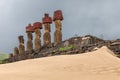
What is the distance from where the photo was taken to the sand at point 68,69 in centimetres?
949

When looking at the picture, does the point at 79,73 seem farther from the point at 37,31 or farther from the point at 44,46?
the point at 37,31

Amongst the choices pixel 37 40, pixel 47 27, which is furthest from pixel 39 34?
pixel 47 27

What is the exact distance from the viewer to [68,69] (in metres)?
10.6

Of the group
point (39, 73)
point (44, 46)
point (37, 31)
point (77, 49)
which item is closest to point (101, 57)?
point (39, 73)

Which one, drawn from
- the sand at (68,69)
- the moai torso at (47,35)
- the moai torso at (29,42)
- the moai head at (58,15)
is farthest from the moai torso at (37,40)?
the sand at (68,69)

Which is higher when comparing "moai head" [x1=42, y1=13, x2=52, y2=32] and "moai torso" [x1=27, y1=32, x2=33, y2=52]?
"moai head" [x1=42, y1=13, x2=52, y2=32]

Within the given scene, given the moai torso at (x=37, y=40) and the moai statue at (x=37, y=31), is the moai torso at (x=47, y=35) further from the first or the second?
the moai statue at (x=37, y=31)

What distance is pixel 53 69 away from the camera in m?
10.6

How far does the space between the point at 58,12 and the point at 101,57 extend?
15390 mm

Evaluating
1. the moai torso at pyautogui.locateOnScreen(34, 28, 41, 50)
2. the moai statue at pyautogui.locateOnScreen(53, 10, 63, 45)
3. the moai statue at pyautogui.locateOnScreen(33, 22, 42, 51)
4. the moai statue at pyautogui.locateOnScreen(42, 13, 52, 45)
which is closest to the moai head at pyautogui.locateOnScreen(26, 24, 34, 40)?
the moai statue at pyautogui.locateOnScreen(33, 22, 42, 51)

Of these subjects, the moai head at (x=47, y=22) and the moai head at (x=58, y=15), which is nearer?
the moai head at (x=58, y=15)

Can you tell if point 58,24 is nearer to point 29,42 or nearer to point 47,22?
point 47,22

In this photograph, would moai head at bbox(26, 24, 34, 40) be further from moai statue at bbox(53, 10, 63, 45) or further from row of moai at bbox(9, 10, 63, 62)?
moai statue at bbox(53, 10, 63, 45)

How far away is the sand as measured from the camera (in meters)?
9.49
